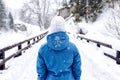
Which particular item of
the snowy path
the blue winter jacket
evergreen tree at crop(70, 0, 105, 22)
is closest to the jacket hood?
the blue winter jacket

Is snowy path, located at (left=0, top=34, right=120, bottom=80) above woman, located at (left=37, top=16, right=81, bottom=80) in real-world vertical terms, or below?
below

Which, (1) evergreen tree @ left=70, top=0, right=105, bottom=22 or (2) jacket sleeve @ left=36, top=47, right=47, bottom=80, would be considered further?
(1) evergreen tree @ left=70, top=0, right=105, bottom=22

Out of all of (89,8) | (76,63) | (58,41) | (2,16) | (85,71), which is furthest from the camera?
(2,16)

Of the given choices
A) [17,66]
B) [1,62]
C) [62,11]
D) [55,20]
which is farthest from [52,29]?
[62,11]

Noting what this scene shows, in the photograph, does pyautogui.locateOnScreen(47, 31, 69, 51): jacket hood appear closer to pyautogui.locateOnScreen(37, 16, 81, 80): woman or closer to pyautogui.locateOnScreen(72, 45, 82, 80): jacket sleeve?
pyautogui.locateOnScreen(37, 16, 81, 80): woman

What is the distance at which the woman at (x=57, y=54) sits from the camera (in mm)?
3656

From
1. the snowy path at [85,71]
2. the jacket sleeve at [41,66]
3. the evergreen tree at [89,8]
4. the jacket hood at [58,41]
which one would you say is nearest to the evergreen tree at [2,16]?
the evergreen tree at [89,8]

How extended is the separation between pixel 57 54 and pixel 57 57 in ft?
0.14

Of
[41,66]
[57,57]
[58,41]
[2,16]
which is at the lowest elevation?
[2,16]

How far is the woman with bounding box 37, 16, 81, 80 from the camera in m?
3.66

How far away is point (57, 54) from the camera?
3.68m

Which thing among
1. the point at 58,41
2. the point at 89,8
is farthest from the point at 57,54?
the point at 89,8

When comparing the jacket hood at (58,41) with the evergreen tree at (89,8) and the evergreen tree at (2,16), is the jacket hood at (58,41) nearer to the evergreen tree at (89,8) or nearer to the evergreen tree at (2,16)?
the evergreen tree at (89,8)

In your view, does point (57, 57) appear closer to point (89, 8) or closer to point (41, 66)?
point (41, 66)
